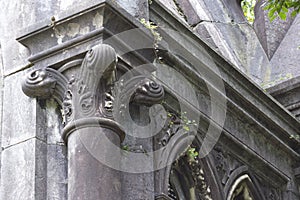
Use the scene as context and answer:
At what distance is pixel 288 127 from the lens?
985cm

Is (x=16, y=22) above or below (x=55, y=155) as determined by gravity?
above

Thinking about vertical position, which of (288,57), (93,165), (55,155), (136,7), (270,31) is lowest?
(93,165)

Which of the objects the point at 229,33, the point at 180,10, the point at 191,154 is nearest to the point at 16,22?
the point at 191,154

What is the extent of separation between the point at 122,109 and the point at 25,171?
73 cm

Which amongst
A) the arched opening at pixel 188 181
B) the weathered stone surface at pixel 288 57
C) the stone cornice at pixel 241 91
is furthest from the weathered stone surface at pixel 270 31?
the arched opening at pixel 188 181

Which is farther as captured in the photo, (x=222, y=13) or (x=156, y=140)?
(x=222, y=13)

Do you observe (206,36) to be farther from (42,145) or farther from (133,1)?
(42,145)

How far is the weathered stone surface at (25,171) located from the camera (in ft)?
23.5

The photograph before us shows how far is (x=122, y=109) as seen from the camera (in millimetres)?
7391

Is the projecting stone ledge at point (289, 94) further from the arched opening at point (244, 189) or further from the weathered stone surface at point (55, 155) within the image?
the weathered stone surface at point (55, 155)

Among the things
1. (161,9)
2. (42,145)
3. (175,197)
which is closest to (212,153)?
(175,197)

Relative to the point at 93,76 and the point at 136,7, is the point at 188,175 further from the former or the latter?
the point at 93,76

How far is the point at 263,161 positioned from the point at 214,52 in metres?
1.11

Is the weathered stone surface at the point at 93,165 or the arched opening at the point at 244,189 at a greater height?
the arched opening at the point at 244,189
